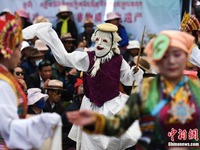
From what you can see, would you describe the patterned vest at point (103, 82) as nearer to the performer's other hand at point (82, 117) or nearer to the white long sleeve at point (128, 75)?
the white long sleeve at point (128, 75)

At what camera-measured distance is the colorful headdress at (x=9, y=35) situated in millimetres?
7234

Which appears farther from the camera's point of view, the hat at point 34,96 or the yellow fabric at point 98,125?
the hat at point 34,96

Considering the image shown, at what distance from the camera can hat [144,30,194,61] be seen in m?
6.83

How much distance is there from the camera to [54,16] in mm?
15281

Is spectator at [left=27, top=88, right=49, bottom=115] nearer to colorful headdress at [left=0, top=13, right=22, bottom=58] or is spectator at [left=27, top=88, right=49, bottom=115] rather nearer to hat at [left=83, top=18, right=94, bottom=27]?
colorful headdress at [left=0, top=13, right=22, bottom=58]

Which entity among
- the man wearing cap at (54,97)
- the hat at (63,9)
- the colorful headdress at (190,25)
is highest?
the colorful headdress at (190,25)

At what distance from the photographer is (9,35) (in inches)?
288

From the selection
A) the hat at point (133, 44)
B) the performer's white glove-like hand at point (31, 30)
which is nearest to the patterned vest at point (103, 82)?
the performer's white glove-like hand at point (31, 30)

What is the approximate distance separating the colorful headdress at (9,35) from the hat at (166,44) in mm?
1134

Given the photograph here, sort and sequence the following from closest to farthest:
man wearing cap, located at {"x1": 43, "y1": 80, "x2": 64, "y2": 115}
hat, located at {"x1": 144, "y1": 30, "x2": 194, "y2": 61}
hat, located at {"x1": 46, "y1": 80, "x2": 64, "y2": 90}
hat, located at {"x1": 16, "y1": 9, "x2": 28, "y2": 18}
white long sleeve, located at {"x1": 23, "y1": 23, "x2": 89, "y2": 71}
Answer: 1. hat, located at {"x1": 144, "y1": 30, "x2": 194, "y2": 61}
2. white long sleeve, located at {"x1": 23, "y1": 23, "x2": 89, "y2": 71}
3. man wearing cap, located at {"x1": 43, "y1": 80, "x2": 64, "y2": 115}
4. hat, located at {"x1": 46, "y1": 80, "x2": 64, "y2": 90}
5. hat, located at {"x1": 16, "y1": 9, "x2": 28, "y2": 18}

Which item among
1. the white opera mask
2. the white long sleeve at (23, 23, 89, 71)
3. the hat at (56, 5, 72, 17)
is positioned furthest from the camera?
the hat at (56, 5, 72, 17)

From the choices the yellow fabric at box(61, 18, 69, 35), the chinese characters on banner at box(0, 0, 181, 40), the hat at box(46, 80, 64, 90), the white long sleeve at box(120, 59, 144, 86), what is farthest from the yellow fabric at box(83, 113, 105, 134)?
the yellow fabric at box(61, 18, 69, 35)

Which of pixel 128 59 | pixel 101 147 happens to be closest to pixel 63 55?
pixel 101 147

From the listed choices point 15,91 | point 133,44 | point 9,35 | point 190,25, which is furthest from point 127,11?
point 15,91
